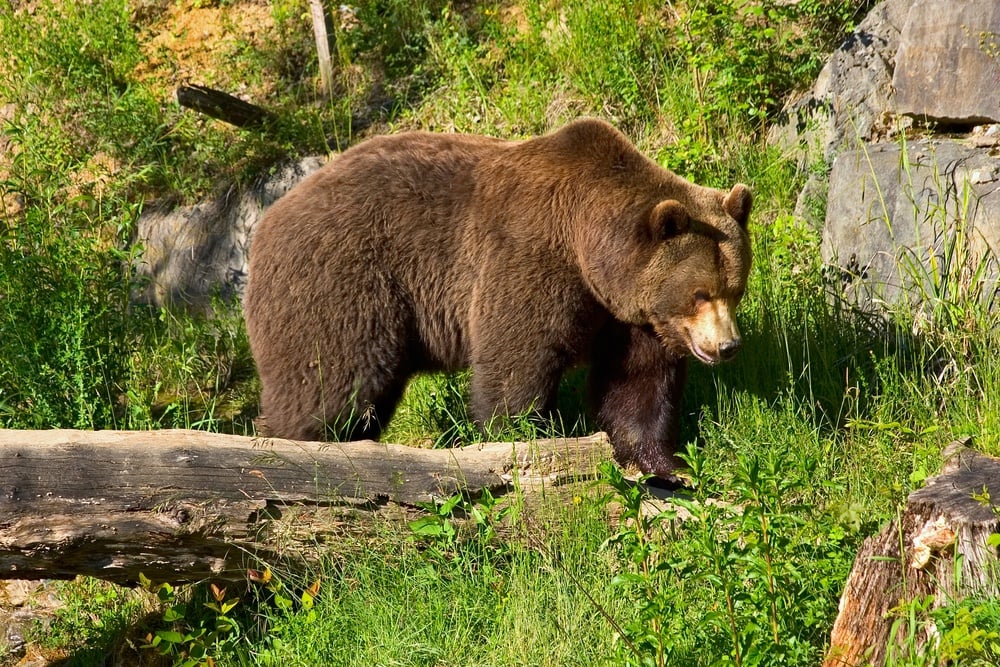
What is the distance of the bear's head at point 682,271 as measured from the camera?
18.4ft

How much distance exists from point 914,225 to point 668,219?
5.71 feet

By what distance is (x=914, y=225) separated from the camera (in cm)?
634

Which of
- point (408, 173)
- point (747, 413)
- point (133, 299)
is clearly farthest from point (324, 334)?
point (133, 299)

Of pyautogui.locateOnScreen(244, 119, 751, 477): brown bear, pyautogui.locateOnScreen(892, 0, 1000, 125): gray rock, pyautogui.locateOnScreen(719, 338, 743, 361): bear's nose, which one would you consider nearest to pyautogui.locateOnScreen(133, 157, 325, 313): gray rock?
pyautogui.locateOnScreen(244, 119, 751, 477): brown bear

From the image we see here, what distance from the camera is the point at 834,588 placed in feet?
13.4

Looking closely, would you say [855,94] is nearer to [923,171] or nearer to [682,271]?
[923,171]

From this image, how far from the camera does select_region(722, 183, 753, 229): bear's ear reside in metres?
5.81

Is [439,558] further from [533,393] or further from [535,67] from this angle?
[535,67]

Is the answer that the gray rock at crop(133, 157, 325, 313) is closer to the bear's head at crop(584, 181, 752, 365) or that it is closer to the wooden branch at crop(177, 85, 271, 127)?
the wooden branch at crop(177, 85, 271, 127)

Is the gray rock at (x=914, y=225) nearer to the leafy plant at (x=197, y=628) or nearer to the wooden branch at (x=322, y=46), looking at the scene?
the leafy plant at (x=197, y=628)

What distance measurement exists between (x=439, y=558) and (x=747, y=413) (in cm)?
214

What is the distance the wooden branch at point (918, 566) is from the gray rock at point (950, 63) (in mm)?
3604

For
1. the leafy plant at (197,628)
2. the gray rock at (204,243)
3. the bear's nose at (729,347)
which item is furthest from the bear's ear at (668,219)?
the gray rock at (204,243)

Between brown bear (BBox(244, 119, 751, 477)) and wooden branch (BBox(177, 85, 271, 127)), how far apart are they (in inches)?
124
